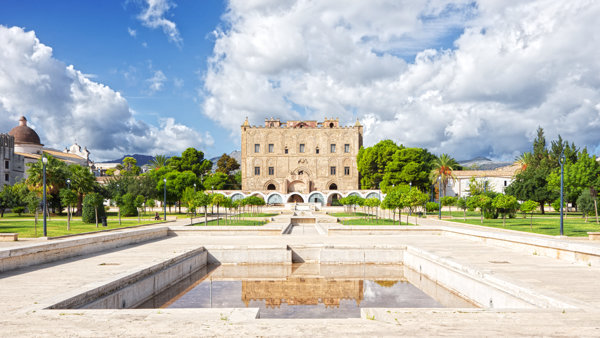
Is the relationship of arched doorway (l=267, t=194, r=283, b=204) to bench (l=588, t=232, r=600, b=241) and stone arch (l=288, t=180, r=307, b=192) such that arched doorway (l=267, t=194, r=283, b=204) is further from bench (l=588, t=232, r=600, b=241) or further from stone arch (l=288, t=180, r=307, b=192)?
bench (l=588, t=232, r=600, b=241)

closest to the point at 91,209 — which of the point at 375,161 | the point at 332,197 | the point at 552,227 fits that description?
the point at 552,227

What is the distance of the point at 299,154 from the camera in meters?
61.1

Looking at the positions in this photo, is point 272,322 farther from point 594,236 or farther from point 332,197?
point 332,197

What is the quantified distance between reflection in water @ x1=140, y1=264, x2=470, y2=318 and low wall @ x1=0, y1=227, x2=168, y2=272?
3.25 metres

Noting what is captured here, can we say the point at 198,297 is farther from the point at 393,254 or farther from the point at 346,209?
the point at 346,209

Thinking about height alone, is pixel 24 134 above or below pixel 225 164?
above

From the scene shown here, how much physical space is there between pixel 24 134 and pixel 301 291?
62.0 m

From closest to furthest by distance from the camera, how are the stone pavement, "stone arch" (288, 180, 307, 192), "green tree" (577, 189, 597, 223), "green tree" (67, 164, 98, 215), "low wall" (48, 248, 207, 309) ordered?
the stone pavement
"low wall" (48, 248, 207, 309)
"green tree" (577, 189, 597, 223)
"green tree" (67, 164, 98, 215)
"stone arch" (288, 180, 307, 192)

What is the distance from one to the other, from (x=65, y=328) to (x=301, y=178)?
175ft

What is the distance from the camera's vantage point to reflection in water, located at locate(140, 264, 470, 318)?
7574mm

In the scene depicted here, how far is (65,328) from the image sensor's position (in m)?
4.33

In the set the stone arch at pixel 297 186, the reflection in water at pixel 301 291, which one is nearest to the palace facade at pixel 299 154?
the stone arch at pixel 297 186

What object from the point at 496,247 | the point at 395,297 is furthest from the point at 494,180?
the point at 395,297

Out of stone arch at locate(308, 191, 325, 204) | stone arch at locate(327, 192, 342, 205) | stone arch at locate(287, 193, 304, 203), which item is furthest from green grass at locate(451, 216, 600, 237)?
stone arch at locate(287, 193, 304, 203)
